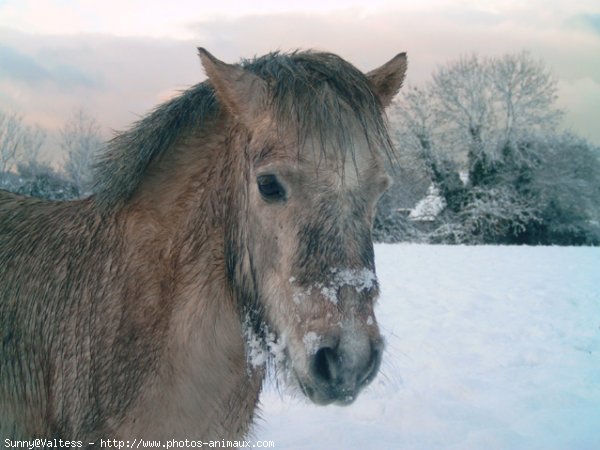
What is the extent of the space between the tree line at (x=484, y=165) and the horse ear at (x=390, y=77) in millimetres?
28348

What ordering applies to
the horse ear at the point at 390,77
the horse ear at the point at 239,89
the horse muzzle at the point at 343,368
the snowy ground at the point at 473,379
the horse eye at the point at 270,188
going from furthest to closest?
the snowy ground at the point at 473,379 < the horse ear at the point at 390,77 < the horse ear at the point at 239,89 < the horse eye at the point at 270,188 < the horse muzzle at the point at 343,368

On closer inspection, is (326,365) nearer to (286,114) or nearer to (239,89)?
(286,114)

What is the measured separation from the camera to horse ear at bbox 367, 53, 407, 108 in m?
3.18

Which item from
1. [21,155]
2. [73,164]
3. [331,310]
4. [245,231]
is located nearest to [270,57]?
[245,231]

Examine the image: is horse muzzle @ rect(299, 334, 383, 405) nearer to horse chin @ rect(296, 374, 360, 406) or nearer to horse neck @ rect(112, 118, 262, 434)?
horse chin @ rect(296, 374, 360, 406)

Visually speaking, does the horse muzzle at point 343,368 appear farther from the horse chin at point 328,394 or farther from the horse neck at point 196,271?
the horse neck at point 196,271

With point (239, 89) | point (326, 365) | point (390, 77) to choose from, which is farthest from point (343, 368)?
point (390, 77)

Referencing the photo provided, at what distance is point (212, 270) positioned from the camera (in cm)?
274

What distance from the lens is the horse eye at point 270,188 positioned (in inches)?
95.7

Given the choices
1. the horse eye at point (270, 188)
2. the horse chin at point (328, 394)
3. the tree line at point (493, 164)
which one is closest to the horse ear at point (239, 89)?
the horse eye at point (270, 188)

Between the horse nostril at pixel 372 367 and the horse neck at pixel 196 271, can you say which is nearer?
the horse nostril at pixel 372 367

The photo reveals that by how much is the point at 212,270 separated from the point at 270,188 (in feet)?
1.99

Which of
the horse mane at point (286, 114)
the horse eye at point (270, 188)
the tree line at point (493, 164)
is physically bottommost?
the tree line at point (493, 164)

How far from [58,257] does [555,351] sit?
6.86 m
